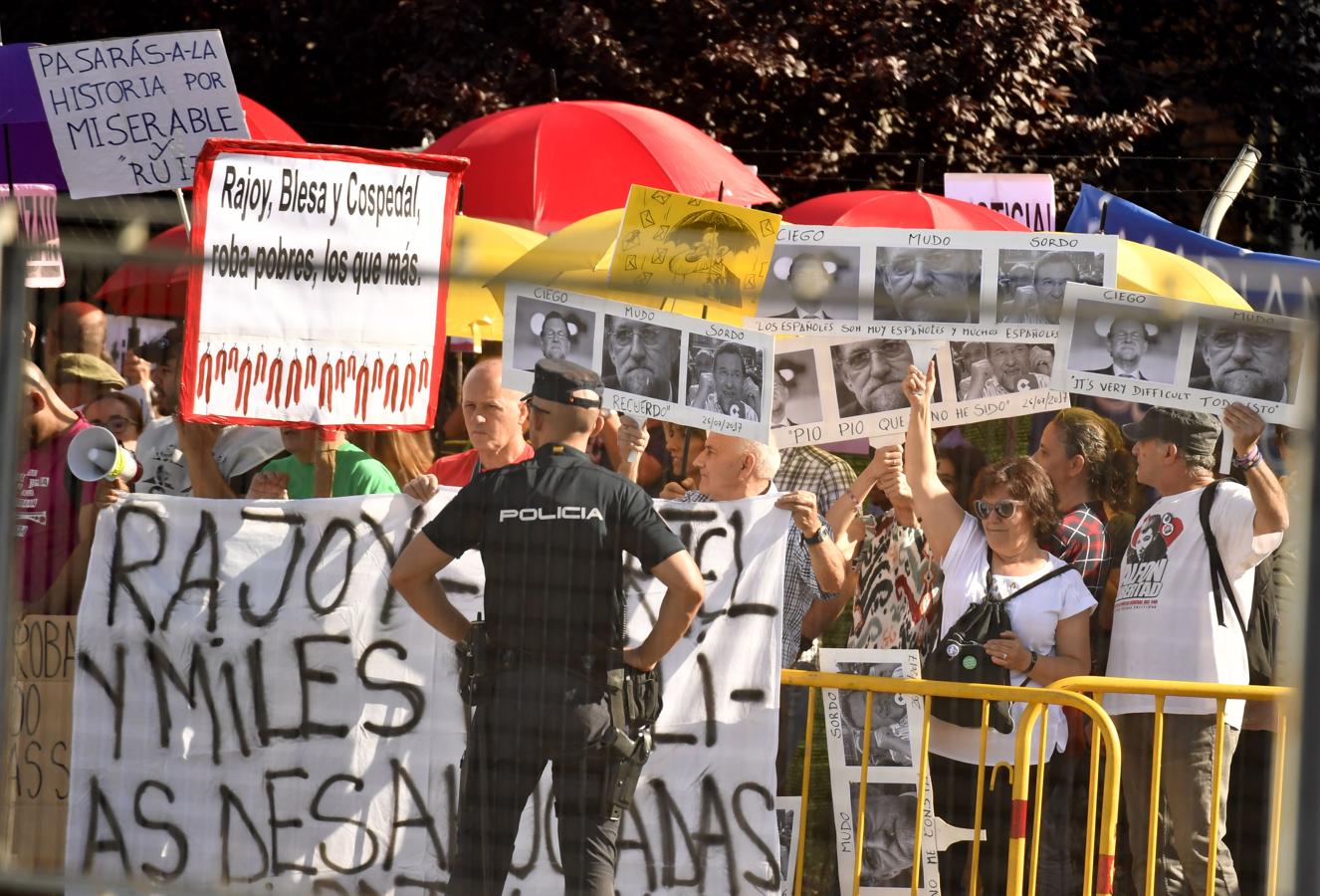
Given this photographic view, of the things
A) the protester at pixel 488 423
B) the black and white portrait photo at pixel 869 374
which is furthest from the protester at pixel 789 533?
the protester at pixel 488 423

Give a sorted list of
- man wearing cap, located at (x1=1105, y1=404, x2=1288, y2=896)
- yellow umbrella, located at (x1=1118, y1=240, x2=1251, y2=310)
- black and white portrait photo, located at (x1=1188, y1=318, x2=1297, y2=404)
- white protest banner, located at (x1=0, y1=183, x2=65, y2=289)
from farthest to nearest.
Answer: yellow umbrella, located at (x1=1118, y1=240, x2=1251, y2=310), man wearing cap, located at (x1=1105, y1=404, x2=1288, y2=896), black and white portrait photo, located at (x1=1188, y1=318, x2=1297, y2=404), white protest banner, located at (x1=0, y1=183, x2=65, y2=289)

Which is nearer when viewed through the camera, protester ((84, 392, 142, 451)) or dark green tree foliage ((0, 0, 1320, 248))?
protester ((84, 392, 142, 451))

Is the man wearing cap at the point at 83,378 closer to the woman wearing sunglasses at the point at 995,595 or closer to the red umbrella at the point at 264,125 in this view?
the woman wearing sunglasses at the point at 995,595

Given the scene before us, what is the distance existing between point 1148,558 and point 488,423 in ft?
5.86

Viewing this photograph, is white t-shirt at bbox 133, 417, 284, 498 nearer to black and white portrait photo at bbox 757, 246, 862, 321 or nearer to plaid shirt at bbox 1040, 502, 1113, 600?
black and white portrait photo at bbox 757, 246, 862, 321

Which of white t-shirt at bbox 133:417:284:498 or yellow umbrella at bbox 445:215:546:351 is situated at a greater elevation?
yellow umbrella at bbox 445:215:546:351

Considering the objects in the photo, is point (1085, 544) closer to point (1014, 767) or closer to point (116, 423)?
point (1014, 767)

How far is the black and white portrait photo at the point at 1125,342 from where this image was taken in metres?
3.65

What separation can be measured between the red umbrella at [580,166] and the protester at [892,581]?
380 cm

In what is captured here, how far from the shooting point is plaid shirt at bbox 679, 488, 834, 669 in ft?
15.5

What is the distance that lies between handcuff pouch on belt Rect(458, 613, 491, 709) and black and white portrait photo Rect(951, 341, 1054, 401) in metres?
1.38

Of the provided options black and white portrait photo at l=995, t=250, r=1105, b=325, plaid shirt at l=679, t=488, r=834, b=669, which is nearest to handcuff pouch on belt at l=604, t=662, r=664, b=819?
plaid shirt at l=679, t=488, r=834, b=669

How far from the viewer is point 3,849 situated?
12.6 ft

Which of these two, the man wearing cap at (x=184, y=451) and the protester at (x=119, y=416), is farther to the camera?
the man wearing cap at (x=184, y=451)
